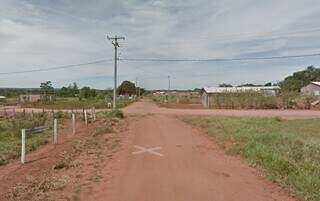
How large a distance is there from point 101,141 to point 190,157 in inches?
221

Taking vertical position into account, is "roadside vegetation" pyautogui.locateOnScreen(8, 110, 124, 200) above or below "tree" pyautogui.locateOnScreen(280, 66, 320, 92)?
below

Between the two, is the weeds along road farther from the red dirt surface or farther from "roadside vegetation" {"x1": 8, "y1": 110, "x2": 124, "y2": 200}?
"roadside vegetation" {"x1": 8, "y1": 110, "x2": 124, "y2": 200}

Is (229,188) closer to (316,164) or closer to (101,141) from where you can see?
(316,164)

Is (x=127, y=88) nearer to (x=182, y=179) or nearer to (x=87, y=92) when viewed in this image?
(x=87, y=92)

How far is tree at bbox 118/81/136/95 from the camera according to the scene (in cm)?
13562

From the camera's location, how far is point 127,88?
13762cm

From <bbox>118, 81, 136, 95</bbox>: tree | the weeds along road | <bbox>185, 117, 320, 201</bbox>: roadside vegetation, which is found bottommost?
the weeds along road

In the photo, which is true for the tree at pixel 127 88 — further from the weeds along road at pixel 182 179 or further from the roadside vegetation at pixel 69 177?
the weeds along road at pixel 182 179

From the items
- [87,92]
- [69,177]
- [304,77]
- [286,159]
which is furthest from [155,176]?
[304,77]

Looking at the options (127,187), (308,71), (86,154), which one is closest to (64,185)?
(127,187)

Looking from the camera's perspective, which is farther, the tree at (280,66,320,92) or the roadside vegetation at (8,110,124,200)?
the tree at (280,66,320,92)

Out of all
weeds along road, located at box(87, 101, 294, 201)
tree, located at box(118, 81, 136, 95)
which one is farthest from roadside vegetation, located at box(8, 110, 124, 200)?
tree, located at box(118, 81, 136, 95)

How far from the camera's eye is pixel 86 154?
1261 centimetres

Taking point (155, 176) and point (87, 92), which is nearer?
point (155, 176)
